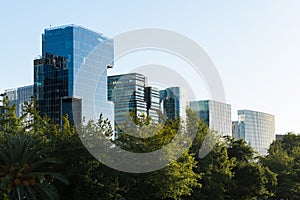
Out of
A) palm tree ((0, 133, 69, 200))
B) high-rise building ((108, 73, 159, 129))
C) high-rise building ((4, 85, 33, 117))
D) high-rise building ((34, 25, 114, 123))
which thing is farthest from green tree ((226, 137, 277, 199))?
high-rise building ((4, 85, 33, 117))

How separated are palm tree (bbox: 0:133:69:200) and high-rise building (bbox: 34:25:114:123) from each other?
71.0 m

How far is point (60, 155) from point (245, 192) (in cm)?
2275

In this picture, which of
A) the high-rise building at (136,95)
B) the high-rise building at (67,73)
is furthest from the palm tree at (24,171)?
the high-rise building at (67,73)

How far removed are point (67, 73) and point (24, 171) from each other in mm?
76263

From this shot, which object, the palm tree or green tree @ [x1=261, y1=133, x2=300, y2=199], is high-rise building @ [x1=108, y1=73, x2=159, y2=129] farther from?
the palm tree

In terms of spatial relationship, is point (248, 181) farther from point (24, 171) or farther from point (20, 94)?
point (20, 94)

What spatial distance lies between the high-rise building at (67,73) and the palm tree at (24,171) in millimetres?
70970

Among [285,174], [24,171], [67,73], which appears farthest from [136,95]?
[24,171]

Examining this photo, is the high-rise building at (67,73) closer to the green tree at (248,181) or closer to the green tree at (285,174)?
the green tree at (285,174)

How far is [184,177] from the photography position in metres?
36.6

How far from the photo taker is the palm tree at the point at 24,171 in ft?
96.5

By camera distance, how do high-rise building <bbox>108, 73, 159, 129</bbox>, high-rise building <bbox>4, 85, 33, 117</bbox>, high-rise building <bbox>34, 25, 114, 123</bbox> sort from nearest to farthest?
high-rise building <bbox>108, 73, 159, 129</bbox>
high-rise building <bbox>34, 25, 114, 123</bbox>
high-rise building <bbox>4, 85, 33, 117</bbox>

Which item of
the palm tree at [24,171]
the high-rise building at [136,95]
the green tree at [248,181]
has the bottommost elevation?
the green tree at [248,181]

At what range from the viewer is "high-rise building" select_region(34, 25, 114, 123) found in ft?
339
